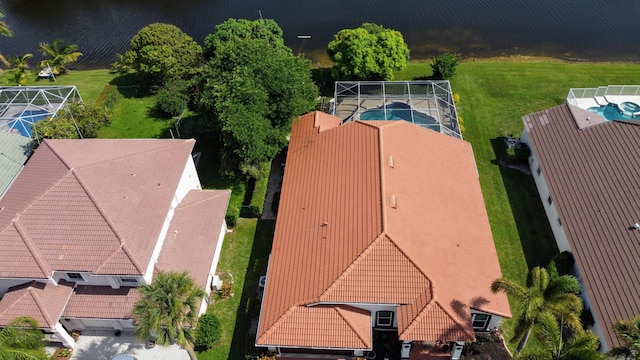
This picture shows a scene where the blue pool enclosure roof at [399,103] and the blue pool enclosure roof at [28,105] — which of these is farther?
the blue pool enclosure roof at [28,105]

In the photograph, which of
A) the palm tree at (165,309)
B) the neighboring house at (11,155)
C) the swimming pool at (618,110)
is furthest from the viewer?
the swimming pool at (618,110)

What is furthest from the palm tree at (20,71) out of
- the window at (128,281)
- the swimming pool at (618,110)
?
the swimming pool at (618,110)

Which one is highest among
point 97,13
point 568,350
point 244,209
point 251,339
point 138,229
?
point 97,13

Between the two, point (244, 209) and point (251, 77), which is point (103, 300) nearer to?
point (244, 209)

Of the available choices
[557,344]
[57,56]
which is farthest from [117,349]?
[57,56]

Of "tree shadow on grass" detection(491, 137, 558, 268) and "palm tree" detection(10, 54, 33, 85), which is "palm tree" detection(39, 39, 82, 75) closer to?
"palm tree" detection(10, 54, 33, 85)

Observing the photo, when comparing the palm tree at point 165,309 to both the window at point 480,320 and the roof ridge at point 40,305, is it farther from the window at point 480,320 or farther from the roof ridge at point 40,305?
the window at point 480,320

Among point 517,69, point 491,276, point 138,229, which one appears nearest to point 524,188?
point 491,276
